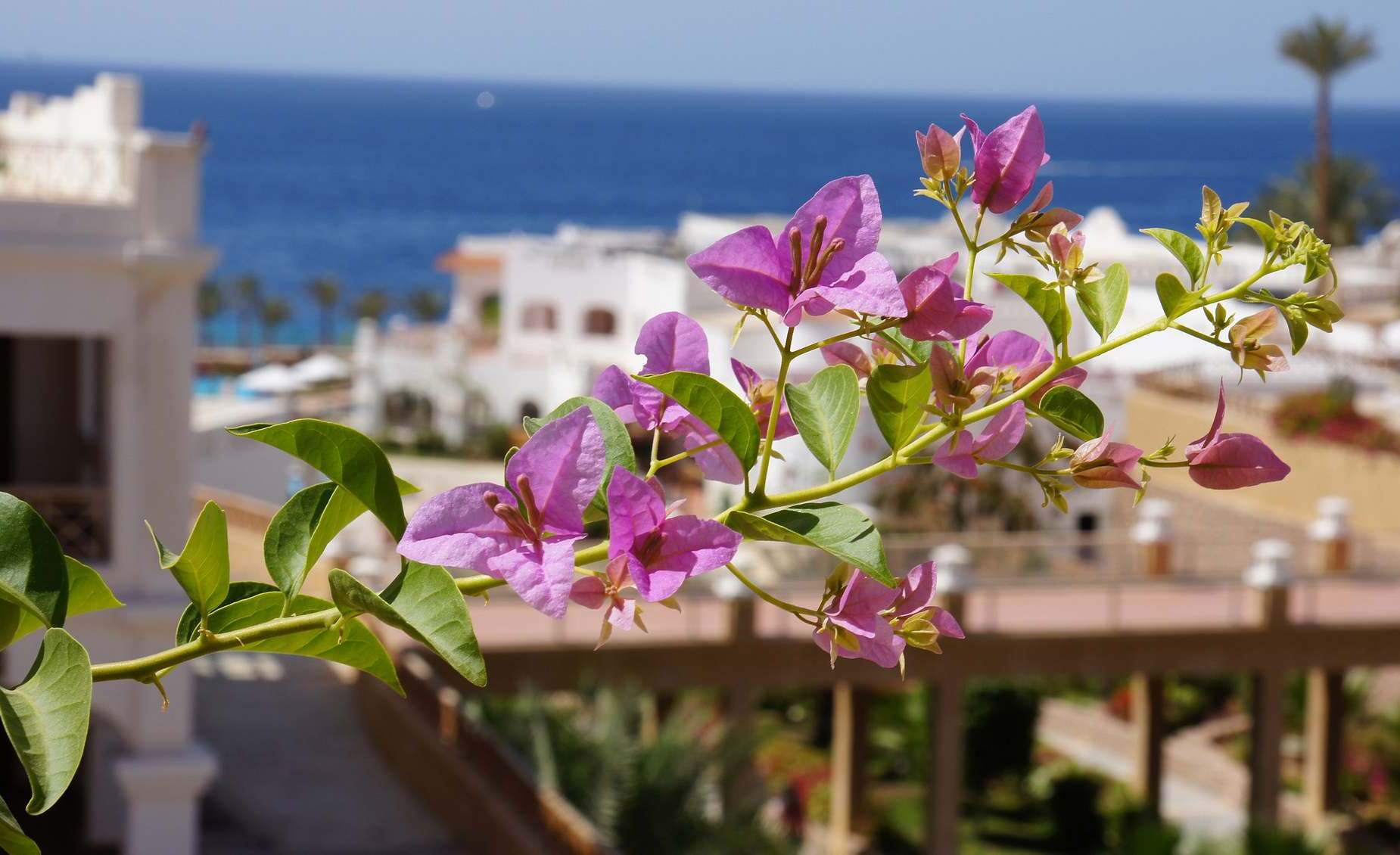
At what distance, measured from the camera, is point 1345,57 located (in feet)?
133

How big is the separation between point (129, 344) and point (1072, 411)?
9045 millimetres

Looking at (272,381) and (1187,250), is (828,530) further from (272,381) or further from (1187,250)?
(272,381)

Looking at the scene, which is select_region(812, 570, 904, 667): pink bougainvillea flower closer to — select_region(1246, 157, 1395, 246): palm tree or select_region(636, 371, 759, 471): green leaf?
select_region(636, 371, 759, 471): green leaf

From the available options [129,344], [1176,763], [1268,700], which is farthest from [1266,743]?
[129,344]

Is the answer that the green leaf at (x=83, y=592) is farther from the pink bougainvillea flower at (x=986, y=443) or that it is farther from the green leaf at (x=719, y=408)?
the pink bougainvillea flower at (x=986, y=443)

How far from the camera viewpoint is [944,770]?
1603cm

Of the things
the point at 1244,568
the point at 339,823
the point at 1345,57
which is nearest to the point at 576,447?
the point at 339,823

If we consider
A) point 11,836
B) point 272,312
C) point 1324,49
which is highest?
point 1324,49

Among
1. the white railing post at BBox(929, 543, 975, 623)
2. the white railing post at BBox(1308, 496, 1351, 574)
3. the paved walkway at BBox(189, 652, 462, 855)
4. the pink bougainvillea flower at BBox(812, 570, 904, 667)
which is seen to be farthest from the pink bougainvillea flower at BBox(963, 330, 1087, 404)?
the white railing post at BBox(1308, 496, 1351, 574)

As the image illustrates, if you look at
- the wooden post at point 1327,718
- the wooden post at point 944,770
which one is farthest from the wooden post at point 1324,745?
the wooden post at point 944,770

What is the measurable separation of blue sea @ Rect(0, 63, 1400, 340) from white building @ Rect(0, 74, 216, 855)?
61.1 metres

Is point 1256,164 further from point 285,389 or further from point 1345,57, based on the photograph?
point 285,389

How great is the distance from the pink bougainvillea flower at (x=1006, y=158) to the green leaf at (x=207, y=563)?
0.35m

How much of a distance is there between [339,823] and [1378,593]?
36.7ft
